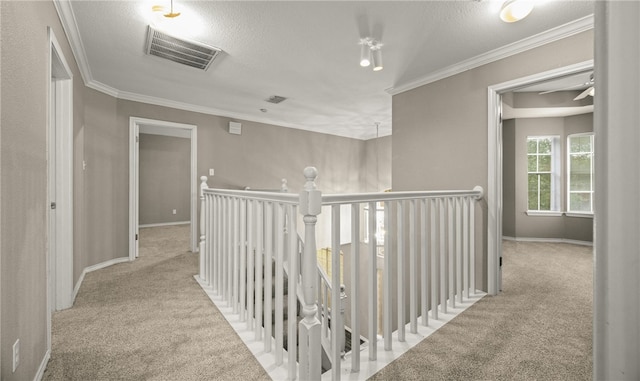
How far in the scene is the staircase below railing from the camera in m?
1.26

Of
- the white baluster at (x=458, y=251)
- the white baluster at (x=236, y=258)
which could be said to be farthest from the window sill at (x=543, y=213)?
the white baluster at (x=236, y=258)

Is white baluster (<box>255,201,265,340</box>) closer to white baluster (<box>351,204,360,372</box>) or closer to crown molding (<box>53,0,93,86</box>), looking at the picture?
white baluster (<box>351,204,360,372</box>)

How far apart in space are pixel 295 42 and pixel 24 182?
1.99 metres

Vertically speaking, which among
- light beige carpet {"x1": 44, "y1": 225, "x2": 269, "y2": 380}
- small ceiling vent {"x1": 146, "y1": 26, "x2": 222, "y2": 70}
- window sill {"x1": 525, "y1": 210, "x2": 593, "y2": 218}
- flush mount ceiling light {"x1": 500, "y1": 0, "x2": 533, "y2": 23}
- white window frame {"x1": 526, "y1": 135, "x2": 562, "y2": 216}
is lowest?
light beige carpet {"x1": 44, "y1": 225, "x2": 269, "y2": 380}

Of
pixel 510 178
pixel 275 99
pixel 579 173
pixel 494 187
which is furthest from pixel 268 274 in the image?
pixel 579 173

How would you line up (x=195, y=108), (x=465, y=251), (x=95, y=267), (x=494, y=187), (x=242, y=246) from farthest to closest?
(x=195, y=108)
(x=95, y=267)
(x=494, y=187)
(x=465, y=251)
(x=242, y=246)

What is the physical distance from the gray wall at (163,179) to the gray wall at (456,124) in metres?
5.24

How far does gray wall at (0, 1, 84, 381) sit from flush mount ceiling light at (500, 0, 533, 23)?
2.58 metres

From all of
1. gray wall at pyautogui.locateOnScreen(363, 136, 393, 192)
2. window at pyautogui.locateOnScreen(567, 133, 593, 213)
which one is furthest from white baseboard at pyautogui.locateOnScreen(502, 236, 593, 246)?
gray wall at pyautogui.locateOnScreen(363, 136, 393, 192)

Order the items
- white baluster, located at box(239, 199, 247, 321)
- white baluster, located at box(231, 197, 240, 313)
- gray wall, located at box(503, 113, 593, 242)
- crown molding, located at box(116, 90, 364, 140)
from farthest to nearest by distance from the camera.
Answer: gray wall, located at box(503, 113, 593, 242) < crown molding, located at box(116, 90, 364, 140) < white baluster, located at box(231, 197, 240, 313) < white baluster, located at box(239, 199, 247, 321)

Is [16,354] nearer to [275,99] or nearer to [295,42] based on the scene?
[295,42]

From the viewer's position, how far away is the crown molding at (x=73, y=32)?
1802 mm

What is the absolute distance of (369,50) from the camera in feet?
7.72

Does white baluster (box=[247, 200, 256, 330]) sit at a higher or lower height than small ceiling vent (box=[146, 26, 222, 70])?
lower
